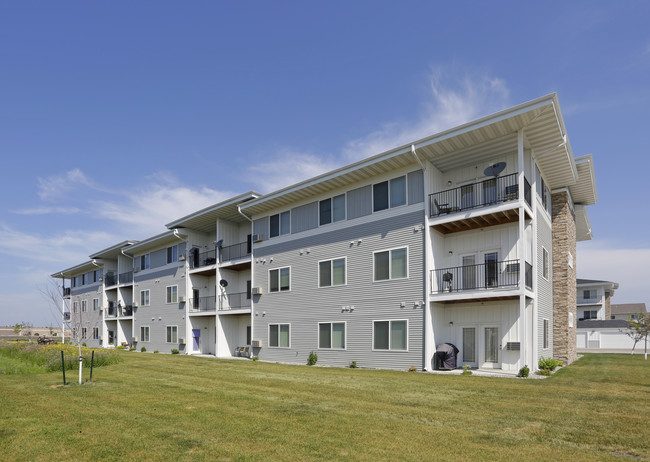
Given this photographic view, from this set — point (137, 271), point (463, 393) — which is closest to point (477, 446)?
point (463, 393)

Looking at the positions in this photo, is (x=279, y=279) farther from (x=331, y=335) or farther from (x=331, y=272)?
(x=331, y=335)

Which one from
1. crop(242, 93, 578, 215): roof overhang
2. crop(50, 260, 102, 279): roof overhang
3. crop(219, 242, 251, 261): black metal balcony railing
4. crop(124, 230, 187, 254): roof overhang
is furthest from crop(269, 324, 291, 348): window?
crop(50, 260, 102, 279): roof overhang

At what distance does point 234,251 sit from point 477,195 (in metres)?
15.4

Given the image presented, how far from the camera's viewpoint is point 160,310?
32625 millimetres

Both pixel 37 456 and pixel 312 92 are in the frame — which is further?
pixel 312 92

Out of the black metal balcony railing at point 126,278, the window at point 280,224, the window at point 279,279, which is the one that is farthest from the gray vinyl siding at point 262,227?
the black metal balcony railing at point 126,278

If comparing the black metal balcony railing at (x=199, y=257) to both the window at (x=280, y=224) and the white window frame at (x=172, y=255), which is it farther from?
the window at (x=280, y=224)

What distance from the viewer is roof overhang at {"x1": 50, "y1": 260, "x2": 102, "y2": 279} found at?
142 ft

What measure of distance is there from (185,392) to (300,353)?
10840 millimetres

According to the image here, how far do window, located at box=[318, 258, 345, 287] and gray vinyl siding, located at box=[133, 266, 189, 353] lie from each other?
12.8 meters

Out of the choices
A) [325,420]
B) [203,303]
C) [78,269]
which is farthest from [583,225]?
[78,269]

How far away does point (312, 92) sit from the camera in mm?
19953

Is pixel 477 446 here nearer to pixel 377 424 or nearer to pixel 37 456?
pixel 377 424

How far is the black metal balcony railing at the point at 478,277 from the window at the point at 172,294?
20.3m
